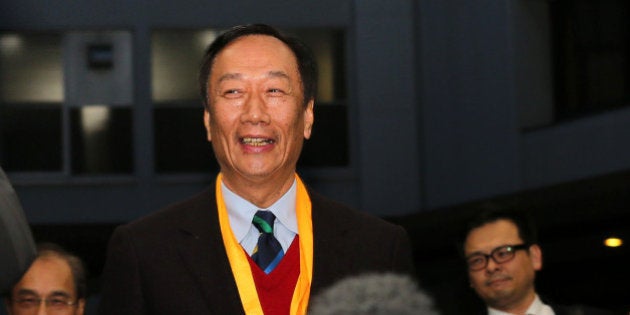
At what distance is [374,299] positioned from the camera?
2.65 m

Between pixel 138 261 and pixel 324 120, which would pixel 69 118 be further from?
pixel 138 261

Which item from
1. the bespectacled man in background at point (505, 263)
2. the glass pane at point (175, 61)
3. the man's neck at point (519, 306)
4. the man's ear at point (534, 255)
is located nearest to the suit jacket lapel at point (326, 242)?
the bespectacled man in background at point (505, 263)

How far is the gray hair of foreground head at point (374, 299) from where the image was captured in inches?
104

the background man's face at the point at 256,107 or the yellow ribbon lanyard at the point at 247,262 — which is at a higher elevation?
the background man's face at the point at 256,107

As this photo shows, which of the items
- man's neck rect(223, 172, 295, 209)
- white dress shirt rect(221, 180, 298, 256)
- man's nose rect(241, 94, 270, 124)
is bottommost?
white dress shirt rect(221, 180, 298, 256)

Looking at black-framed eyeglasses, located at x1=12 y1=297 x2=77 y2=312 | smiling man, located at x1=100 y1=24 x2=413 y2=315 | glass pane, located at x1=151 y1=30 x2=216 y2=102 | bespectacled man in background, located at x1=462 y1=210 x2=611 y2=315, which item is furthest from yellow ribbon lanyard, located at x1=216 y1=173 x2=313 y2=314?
glass pane, located at x1=151 y1=30 x2=216 y2=102

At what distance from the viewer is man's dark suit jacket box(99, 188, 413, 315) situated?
11.7ft

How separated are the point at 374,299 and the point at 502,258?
3500 mm

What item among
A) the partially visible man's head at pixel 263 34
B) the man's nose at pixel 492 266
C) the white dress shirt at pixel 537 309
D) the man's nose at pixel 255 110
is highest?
the partially visible man's head at pixel 263 34

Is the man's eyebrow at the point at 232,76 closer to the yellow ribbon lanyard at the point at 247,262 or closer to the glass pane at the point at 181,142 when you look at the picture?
the yellow ribbon lanyard at the point at 247,262

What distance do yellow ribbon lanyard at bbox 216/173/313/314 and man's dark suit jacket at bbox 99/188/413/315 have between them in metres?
0.01

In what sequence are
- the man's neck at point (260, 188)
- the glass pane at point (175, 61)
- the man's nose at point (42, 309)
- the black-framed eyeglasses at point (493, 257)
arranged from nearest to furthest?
the man's neck at point (260, 188)
the man's nose at point (42, 309)
the black-framed eyeglasses at point (493, 257)
the glass pane at point (175, 61)

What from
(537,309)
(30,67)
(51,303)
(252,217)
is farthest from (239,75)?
(30,67)

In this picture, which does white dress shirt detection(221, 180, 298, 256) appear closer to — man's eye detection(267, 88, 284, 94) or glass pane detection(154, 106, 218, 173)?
man's eye detection(267, 88, 284, 94)
